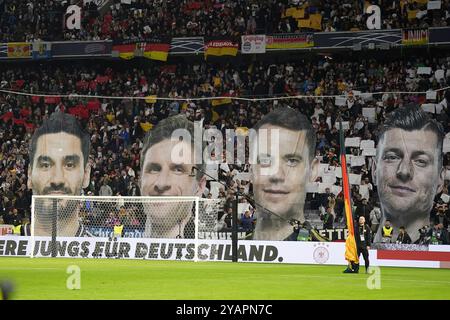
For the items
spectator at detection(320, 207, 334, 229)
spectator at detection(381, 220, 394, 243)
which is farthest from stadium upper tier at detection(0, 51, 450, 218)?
spectator at detection(381, 220, 394, 243)

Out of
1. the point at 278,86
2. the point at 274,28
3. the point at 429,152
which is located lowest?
the point at 429,152

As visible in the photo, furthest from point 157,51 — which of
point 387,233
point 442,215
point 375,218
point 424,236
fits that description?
point 424,236

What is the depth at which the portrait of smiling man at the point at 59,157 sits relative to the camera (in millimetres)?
42594

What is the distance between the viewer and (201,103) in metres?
42.5

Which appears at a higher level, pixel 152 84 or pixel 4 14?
pixel 4 14

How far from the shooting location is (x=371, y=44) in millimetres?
39531

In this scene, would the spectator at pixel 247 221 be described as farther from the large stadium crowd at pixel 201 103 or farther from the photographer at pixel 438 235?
the photographer at pixel 438 235

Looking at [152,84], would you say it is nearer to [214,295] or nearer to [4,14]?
[4,14]

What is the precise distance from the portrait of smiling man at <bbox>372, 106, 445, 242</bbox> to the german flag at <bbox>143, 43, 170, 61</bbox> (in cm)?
1182

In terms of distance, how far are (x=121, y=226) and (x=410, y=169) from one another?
1099 cm

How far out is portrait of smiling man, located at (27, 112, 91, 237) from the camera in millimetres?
42594

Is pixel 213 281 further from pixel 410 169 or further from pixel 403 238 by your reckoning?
pixel 410 169

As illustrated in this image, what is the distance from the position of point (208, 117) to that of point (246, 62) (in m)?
4.71

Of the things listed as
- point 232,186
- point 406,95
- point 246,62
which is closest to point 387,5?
point 406,95
